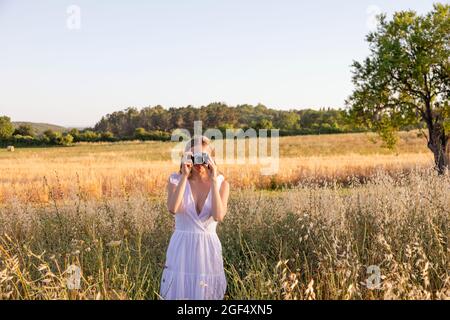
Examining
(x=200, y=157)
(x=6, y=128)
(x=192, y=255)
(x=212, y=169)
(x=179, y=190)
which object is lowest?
(x=192, y=255)

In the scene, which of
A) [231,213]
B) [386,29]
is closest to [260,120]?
[386,29]

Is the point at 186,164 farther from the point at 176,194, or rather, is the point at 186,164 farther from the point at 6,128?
the point at 6,128

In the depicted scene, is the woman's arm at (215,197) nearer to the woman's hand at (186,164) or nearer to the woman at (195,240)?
the woman at (195,240)

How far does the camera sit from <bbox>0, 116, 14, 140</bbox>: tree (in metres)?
69.6

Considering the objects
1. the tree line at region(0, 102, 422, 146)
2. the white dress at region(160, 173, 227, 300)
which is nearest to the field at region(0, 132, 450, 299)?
the white dress at region(160, 173, 227, 300)

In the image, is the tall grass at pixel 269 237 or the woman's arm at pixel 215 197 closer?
the woman's arm at pixel 215 197

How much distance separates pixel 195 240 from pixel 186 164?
75 cm

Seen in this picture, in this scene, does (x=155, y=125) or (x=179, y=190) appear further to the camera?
(x=155, y=125)

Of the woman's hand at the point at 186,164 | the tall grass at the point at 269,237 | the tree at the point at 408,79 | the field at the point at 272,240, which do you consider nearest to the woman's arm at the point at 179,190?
the woman's hand at the point at 186,164

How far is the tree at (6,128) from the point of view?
69.6 metres

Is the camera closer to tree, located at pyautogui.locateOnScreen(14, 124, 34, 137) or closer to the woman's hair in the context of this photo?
the woman's hair

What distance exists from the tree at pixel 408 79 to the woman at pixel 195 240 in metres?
14.0

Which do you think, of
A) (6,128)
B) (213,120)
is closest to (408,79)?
(213,120)

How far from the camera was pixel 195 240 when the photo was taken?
4.39 m
